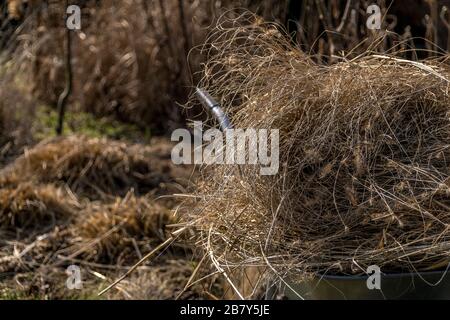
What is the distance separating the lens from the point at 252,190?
2090mm

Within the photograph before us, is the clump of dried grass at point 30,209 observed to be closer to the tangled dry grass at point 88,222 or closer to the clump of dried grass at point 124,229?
the tangled dry grass at point 88,222

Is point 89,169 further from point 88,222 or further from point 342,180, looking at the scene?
point 342,180

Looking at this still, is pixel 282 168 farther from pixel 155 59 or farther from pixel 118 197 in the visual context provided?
pixel 155 59

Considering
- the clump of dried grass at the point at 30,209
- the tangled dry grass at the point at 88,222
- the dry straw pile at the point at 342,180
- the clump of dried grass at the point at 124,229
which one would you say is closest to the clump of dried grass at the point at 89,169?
the tangled dry grass at the point at 88,222

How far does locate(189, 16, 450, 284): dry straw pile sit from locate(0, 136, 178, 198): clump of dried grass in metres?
2.17

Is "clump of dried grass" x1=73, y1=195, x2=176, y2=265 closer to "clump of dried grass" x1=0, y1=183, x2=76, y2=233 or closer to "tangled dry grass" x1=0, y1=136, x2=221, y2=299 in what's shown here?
"tangled dry grass" x1=0, y1=136, x2=221, y2=299

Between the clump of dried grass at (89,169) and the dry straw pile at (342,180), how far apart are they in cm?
217

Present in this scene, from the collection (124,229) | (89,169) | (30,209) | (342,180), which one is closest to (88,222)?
(124,229)

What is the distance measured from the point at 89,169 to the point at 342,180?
257 centimetres

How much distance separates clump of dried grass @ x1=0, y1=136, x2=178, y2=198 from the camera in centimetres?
435

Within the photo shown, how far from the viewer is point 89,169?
14.5 ft

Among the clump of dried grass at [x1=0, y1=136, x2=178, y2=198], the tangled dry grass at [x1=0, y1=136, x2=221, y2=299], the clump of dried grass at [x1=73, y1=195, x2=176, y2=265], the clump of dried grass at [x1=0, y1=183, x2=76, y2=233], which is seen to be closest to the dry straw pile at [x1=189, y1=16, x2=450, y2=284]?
the tangled dry grass at [x1=0, y1=136, x2=221, y2=299]

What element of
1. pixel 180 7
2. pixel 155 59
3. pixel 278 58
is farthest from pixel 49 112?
pixel 278 58
